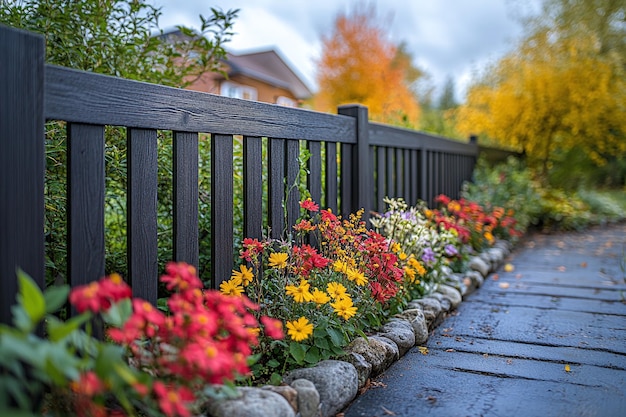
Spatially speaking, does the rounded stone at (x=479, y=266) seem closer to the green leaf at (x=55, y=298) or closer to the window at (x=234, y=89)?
the green leaf at (x=55, y=298)

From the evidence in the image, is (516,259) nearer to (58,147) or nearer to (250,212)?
(250,212)

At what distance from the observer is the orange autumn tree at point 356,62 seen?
16984 millimetres

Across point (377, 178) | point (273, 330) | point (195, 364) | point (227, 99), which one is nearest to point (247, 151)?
point (227, 99)

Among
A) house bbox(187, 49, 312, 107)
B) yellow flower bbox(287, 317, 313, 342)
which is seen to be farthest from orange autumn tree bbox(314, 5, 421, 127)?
yellow flower bbox(287, 317, 313, 342)

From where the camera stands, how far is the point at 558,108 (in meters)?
8.30

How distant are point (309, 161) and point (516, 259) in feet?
10.3

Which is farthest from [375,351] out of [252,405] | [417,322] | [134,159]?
[134,159]

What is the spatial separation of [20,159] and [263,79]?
14137 millimetres

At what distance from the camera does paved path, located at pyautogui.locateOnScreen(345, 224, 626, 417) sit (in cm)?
201

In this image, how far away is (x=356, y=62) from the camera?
17203mm

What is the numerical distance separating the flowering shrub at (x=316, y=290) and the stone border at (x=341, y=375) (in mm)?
70

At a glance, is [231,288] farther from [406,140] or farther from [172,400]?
[406,140]

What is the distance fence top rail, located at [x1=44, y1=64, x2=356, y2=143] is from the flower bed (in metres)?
0.44

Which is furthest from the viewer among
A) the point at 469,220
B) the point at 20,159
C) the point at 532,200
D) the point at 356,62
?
the point at 356,62
